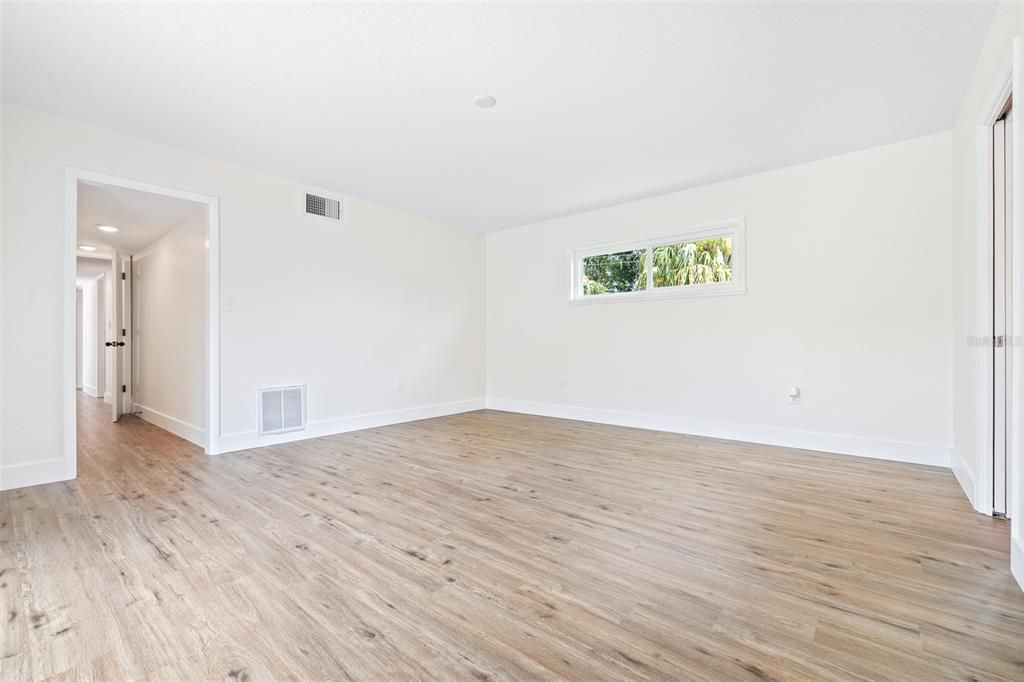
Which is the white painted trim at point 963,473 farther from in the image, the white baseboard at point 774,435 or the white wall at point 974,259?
the white baseboard at point 774,435

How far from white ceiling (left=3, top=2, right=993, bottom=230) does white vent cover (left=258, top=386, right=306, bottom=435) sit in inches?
83.0

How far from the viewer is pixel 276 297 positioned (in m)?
4.16

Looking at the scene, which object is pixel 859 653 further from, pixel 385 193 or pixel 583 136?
pixel 385 193

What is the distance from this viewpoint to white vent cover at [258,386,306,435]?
4062 mm

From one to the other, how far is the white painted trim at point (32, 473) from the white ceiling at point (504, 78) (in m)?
2.40

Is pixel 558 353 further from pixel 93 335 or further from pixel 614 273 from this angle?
pixel 93 335

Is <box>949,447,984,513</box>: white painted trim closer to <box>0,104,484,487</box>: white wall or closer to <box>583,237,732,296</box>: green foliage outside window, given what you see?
<box>583,237,732,296</box>: green foliage outside window

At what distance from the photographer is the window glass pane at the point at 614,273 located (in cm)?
496

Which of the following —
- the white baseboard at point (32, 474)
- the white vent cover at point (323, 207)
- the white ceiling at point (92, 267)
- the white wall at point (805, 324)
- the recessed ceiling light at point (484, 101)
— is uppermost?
the recessed ceiling light at point (484, 101)

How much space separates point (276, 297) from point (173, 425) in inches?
75.8

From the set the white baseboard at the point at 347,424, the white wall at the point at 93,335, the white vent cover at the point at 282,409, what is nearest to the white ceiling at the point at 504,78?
the white vent cover at the point at 282,409

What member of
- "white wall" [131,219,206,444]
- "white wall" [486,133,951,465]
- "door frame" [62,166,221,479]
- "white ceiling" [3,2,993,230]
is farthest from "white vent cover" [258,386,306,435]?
"white wall" [486,133,951,465]

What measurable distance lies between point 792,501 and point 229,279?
461 cm

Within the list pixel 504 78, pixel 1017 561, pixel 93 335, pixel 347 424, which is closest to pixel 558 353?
pixel 347 424
